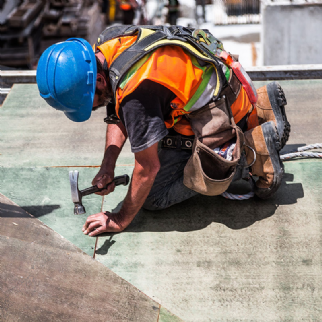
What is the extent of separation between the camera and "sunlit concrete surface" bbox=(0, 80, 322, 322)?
244 centimetres

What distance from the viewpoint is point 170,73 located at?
242 centimetres

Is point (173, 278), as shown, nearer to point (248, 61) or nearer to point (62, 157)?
point (62, 157)

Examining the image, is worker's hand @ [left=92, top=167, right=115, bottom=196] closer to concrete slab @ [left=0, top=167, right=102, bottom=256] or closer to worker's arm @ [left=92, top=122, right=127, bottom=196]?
worker's arm @ [left=92, top=122, right=127, bottom=196]

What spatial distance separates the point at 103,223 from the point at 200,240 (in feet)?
2.12

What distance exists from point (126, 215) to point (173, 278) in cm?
51

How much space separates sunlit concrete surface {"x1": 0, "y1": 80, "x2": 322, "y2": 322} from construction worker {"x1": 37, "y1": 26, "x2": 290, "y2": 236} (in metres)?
0.17

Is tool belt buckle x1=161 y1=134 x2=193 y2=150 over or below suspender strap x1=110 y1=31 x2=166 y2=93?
below

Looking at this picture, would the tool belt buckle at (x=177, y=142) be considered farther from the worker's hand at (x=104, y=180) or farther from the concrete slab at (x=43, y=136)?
the concrete slab at (x=43, y=136)

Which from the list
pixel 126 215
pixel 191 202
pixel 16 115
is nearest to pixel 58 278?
pixel 126 215

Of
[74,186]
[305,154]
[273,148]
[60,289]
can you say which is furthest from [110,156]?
[305,154]

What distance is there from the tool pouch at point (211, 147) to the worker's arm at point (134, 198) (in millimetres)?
317

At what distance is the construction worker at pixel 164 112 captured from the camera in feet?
7.89

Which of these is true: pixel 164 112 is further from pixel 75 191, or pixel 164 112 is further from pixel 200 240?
pixel 200 240

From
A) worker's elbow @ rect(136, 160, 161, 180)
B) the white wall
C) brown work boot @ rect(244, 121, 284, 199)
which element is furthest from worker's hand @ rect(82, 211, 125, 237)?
the white wall
